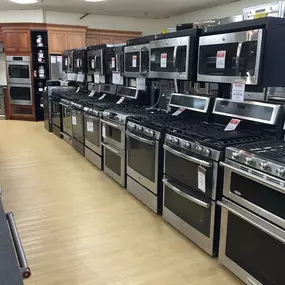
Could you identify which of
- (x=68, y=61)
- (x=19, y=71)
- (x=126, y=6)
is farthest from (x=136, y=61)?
(x=19, y=71)

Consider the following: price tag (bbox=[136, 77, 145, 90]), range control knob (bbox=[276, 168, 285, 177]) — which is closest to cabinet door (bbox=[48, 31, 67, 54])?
price tag (bbox=[136, 77, 145, 90])

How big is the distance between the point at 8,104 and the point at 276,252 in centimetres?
817

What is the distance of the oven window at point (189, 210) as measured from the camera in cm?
247

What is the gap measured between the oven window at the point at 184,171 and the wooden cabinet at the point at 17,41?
21.7 feet

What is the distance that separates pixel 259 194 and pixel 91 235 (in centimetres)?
154

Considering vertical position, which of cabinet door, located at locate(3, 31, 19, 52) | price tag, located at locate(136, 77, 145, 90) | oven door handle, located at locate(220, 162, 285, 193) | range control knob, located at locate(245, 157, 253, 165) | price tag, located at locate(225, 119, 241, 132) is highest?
cabinet door, located at locate(3, 31, 19, 52)

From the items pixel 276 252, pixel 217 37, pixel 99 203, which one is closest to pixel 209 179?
pixel 276 252

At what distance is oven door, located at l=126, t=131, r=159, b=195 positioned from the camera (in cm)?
311

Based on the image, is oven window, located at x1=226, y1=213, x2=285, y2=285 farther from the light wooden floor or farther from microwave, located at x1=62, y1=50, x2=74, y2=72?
microwave, located at x1=62, y1=50, x2=74, y2=72

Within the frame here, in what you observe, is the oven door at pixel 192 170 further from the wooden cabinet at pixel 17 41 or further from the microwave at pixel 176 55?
the wooden cabinet at pixel 17 41

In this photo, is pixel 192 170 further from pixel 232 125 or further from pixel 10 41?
pixel 10 41

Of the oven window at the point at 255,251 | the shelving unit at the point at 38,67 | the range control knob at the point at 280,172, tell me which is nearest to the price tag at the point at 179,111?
the oven window at the point at 255,251

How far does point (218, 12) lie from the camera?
7.71 meters

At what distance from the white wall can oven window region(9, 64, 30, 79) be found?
4.45 m
